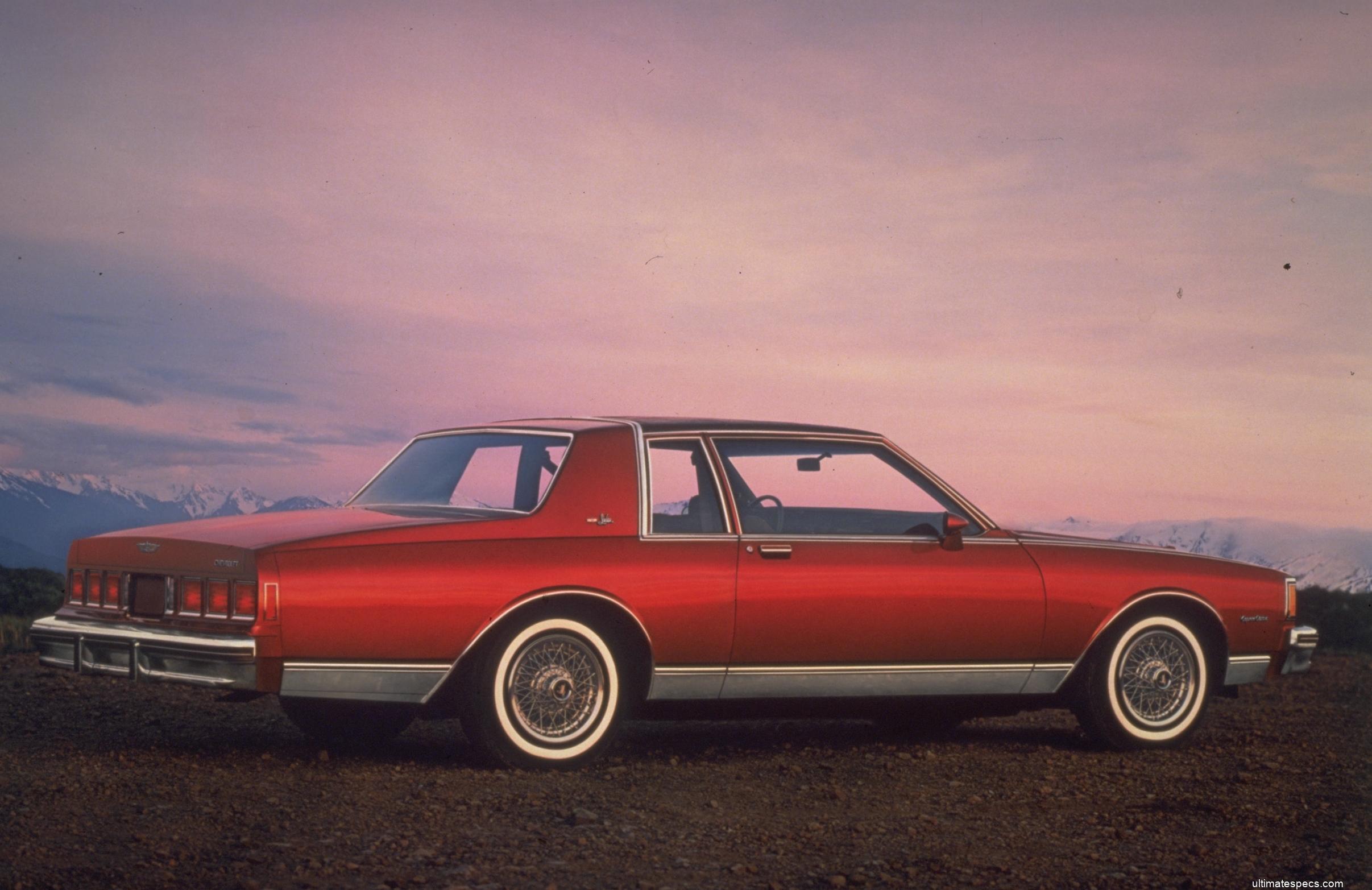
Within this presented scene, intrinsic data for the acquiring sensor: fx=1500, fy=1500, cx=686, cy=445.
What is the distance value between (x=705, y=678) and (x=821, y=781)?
708mm

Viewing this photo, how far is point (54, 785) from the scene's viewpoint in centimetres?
591

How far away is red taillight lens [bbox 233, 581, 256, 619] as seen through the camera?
5965 millimetres

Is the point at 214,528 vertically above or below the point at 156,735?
above

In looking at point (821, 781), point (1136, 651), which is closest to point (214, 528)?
point (821, 781)

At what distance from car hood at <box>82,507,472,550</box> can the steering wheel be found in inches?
58.2

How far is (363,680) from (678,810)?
142 centimetres

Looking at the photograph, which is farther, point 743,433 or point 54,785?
point 743,433

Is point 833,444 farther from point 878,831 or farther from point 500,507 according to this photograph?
point 878,831

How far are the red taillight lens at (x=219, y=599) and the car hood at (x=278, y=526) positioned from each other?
168 mm

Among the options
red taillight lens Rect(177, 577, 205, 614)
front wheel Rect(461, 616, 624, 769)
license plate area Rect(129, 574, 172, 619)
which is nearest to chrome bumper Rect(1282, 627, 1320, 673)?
front wheel Rect(461, 616, 624, 769)

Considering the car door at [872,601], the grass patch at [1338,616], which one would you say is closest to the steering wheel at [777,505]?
the car door at [872,601]

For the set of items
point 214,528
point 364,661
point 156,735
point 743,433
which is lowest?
point 156,735

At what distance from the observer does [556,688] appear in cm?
642

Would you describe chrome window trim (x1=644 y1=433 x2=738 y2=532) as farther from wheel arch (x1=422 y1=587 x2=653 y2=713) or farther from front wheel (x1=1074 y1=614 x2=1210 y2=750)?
front wheel (x1=1074 y1=614 x2=1210 y2=750)
